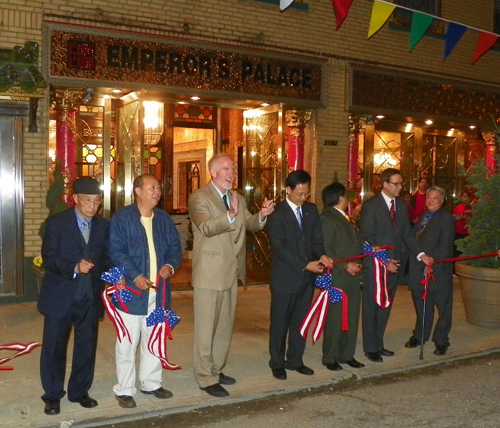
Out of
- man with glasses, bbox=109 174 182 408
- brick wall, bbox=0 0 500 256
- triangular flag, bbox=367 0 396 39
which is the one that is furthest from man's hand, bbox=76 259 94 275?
triangular flag, bbox=367 0 396 39

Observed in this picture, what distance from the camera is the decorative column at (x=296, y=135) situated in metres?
12.0

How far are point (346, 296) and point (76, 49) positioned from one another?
224 inches

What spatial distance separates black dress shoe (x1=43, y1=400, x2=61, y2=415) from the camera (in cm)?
532

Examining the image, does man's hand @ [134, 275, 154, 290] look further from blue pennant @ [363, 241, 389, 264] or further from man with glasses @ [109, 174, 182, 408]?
blue pennant @ [363, 241, 389, 264]

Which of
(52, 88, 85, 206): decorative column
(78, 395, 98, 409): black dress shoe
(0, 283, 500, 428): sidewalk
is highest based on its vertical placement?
(52, 88, 85, 206): decorative column

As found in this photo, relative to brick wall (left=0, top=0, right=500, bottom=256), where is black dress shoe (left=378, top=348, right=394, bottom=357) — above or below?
below

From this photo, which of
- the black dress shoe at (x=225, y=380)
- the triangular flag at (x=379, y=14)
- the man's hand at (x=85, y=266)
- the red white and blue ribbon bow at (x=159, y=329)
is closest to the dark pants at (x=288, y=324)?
the black dress shoe at (x=225, y=380)

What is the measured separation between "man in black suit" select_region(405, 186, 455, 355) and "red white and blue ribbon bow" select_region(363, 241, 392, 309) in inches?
26.6

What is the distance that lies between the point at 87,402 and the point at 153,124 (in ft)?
29.6

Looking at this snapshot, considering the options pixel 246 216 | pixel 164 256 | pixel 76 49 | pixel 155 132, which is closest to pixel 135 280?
pixel 164 256

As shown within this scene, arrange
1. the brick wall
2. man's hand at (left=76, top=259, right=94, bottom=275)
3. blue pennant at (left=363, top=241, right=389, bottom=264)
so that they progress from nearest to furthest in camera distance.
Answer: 1. man's hand at (left=76, top=259, right=94, bottom=275)
2. blue pennant at (left=363, top=241, right=389, bottom=264)
3. the brick wall

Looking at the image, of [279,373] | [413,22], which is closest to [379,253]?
[279,373]

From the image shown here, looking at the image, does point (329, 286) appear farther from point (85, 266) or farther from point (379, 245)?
point (85, 266)

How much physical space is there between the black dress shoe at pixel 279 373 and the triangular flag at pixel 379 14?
6284 millimetres
